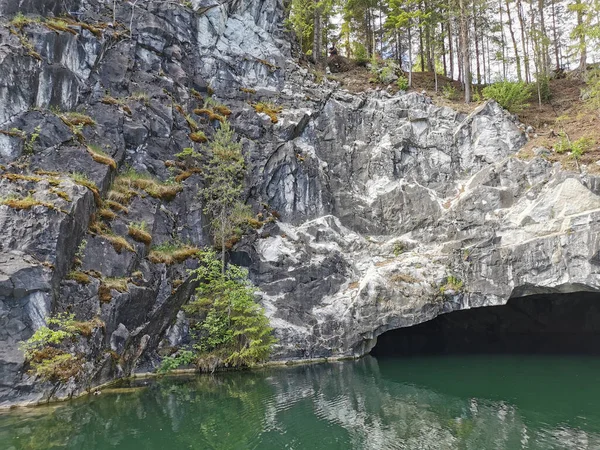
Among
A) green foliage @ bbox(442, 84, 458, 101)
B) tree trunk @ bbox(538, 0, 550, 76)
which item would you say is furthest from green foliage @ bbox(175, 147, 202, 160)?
tree trunk @ bbox(538, 0, 550, 76)

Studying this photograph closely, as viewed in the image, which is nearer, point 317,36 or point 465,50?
point 465,50

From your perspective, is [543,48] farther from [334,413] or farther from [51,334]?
[51,334]

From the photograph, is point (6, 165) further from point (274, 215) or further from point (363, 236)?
point (363, 236)

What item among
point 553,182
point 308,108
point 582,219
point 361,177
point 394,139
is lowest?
point 582,219

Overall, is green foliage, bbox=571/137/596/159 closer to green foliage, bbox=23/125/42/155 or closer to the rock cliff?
the rock cliff

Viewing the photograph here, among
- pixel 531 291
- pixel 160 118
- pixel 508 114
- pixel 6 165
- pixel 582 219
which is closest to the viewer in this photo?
pixel 6 165

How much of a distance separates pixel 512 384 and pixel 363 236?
13.4 metres

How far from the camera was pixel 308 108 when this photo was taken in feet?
107

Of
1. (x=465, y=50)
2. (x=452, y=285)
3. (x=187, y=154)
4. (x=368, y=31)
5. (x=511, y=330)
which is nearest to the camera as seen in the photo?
(x=452, y=285)

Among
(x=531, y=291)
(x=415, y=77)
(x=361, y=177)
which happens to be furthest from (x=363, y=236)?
(x=415, y=77)

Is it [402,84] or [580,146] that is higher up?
[402,84]

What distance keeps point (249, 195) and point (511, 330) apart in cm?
2527

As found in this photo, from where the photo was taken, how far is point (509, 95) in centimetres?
2991

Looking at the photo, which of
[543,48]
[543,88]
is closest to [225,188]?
[543,88]
